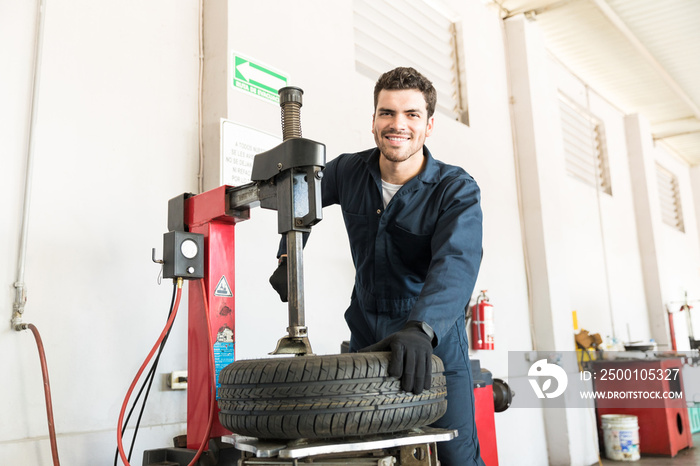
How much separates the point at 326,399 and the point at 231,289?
63 centimetres

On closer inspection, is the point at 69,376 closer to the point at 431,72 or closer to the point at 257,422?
the point at 257,422

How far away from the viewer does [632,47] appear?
5473 mm

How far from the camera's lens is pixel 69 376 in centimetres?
175

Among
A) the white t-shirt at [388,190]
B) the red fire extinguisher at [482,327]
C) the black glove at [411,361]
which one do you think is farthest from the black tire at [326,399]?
the red fire extinguisher at [482,327]

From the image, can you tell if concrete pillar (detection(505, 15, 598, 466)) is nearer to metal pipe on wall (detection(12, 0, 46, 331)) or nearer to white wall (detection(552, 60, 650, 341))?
white wall (detection(552, 60, 650, 341))

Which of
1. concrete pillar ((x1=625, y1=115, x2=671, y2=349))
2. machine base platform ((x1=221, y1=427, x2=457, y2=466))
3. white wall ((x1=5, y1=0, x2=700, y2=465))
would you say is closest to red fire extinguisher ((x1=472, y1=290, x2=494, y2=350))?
white wall ((x1=5, y1=0, x2=700, y2=465))

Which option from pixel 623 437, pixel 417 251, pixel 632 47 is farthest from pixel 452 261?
pixel 632 47

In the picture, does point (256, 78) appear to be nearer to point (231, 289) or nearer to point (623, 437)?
point (231, 289)

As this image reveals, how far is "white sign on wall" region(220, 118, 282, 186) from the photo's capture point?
2.19 meters

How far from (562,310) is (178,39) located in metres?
3.31

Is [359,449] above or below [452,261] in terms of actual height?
below

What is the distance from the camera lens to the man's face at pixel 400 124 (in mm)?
1686

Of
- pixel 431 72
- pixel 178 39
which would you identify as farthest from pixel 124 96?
pixel 431 72

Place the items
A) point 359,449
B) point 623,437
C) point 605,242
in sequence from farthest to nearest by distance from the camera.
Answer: point 605,242 → point 623,437 → point 359,449
